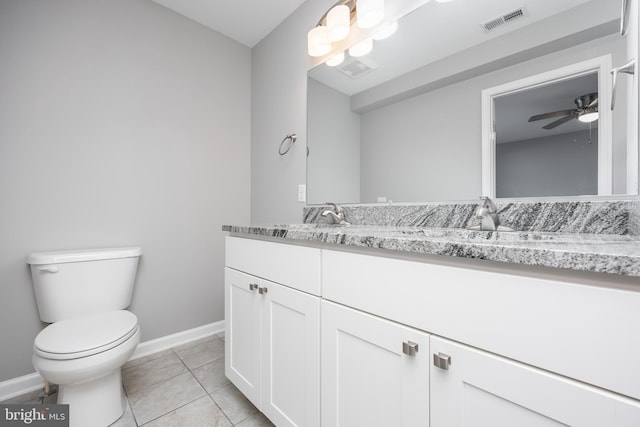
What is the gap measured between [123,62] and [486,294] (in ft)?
7.39

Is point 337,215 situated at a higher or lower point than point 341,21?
lower

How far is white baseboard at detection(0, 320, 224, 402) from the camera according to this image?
136 cm

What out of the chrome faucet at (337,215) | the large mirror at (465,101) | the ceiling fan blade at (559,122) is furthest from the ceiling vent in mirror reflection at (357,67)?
the ceiling fan blade at (559,122)

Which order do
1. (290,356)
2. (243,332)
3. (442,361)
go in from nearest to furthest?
1. (442,361)
2. (290,356)
3. (243,332)

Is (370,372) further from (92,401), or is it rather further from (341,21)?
(341,21)

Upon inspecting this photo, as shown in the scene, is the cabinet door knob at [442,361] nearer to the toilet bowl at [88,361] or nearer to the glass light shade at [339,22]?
the toilet bowl at [88,361]

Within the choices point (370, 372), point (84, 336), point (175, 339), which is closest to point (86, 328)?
point (84, 336)

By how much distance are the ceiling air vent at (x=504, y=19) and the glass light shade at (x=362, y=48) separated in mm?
550

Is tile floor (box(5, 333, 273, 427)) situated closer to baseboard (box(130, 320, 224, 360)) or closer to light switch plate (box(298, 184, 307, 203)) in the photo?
baseboard (box(130, 320, 224, 360))

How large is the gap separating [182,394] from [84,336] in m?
0.57

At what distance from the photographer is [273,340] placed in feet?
3.43

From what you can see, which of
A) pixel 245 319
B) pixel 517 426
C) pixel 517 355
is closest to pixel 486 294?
pixel 517 355

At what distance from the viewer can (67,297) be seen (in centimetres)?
135

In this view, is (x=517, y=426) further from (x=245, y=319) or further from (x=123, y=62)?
(x=123, y=62)
